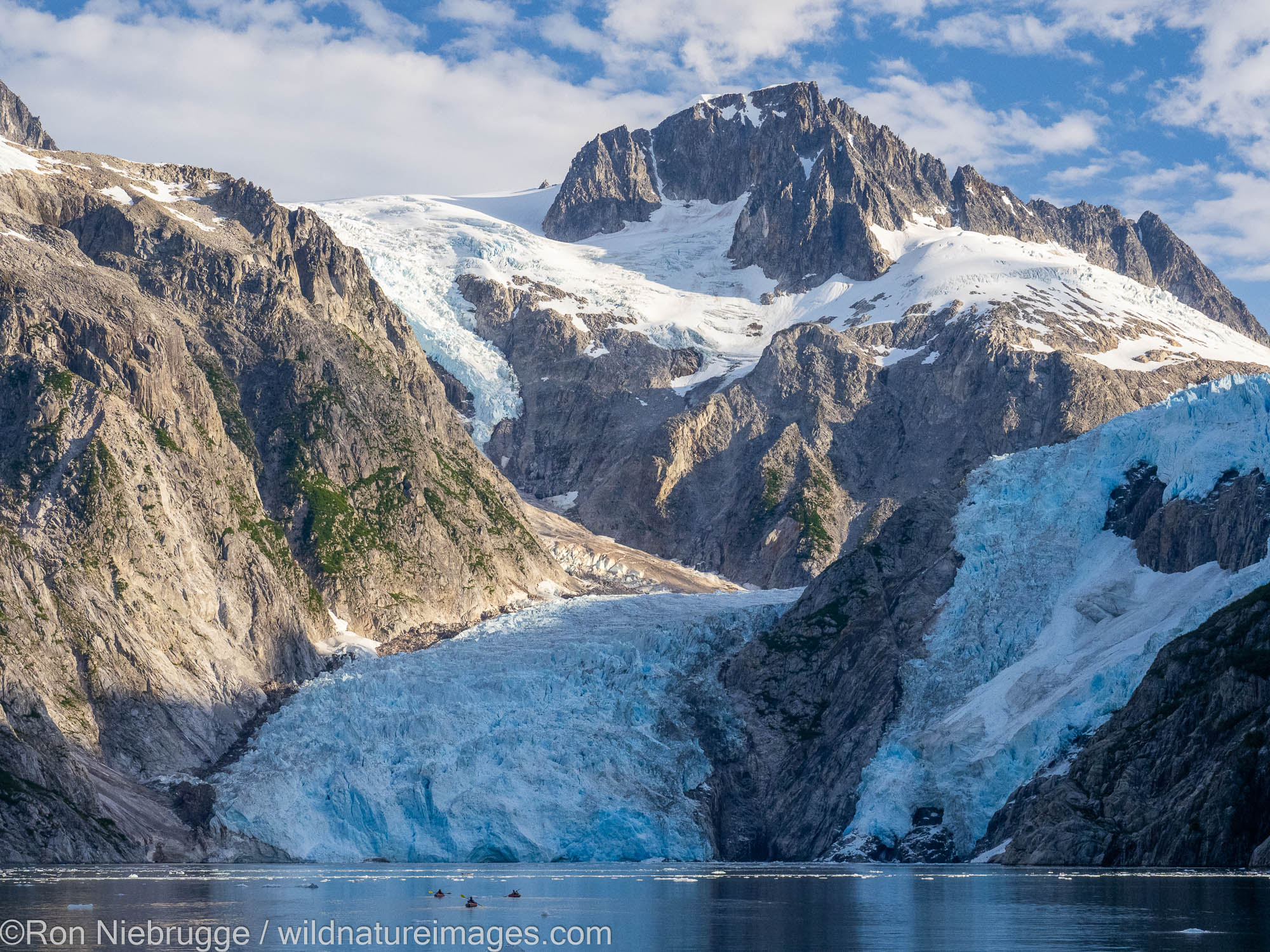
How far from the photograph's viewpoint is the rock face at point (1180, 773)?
110 metres

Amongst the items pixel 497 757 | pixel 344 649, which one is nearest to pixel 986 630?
pixel 497 757

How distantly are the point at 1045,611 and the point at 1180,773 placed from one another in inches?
1857

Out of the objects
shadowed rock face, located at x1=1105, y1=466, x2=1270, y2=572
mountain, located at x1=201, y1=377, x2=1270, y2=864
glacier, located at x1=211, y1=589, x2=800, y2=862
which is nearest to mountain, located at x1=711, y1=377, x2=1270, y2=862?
shadowed rock face, located at x1=1105, y1=466, x2=1270, y2=572

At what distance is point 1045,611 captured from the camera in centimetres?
16400

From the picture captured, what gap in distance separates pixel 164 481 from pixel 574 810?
63.2 m

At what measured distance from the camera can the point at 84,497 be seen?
17238 centimetres

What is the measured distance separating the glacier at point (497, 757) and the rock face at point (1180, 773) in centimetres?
3901

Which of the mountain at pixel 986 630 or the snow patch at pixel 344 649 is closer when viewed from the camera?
the mountain at pixel 986 630

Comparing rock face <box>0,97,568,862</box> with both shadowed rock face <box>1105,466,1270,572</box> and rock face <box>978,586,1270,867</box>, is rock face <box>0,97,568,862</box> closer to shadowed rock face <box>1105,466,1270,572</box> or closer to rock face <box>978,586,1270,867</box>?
rock face <box>978,586,1270,867</box>

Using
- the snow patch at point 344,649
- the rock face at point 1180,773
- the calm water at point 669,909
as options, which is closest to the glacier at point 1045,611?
the rock face at point 1180,773

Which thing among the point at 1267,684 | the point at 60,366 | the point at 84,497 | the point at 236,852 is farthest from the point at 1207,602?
the point at 60,366

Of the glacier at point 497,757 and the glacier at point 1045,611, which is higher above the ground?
the glacier at point 1045,611

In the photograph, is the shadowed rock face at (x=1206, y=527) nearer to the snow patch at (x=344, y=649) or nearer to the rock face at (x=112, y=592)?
the snow patch at (x=344, y=649)

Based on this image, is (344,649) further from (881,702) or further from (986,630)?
(986,630)
